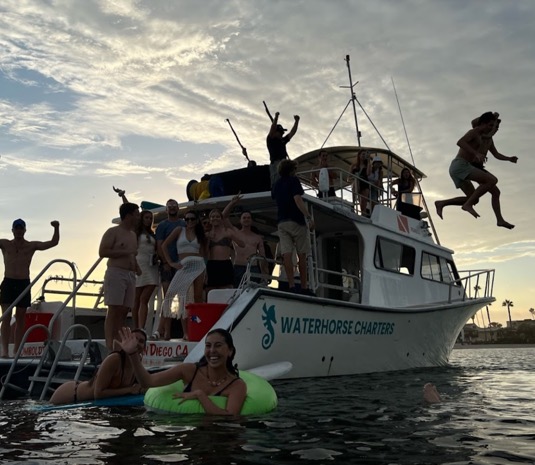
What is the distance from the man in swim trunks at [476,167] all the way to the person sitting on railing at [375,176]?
15.7 ft

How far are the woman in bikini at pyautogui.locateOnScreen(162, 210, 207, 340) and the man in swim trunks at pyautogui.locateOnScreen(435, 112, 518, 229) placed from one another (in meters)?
3.62

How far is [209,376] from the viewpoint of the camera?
→ 5551 millimetres

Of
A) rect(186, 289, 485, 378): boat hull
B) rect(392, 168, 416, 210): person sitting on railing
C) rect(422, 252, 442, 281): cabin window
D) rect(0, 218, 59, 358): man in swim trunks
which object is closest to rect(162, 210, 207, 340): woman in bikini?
rect(186, 289, 485, 378): boat hull

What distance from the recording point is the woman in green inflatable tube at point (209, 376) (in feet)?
17.1

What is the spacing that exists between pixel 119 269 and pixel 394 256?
5462 mm

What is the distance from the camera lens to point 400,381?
8359 millimetres

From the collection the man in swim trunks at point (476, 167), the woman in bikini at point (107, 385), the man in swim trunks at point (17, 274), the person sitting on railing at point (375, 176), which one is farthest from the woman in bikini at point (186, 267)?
the person sitting on railing at point (375, 176)

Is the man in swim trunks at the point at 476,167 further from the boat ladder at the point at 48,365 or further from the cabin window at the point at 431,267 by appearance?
the cabin window at the point at 431,267

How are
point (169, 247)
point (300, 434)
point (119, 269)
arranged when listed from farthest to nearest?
point (169, 247) < point (119, 269) < point (300, 434)

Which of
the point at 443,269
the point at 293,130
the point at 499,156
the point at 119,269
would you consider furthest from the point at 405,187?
the point at 119,269

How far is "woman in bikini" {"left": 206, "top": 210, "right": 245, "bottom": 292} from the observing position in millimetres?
8477

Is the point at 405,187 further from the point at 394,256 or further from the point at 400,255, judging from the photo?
the point at 394,256

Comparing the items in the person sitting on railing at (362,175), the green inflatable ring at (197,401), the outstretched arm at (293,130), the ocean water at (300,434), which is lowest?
the ocean water at (300,434)

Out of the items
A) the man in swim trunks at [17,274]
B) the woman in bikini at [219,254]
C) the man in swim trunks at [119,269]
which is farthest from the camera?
the woman in bikini at [219,254]
